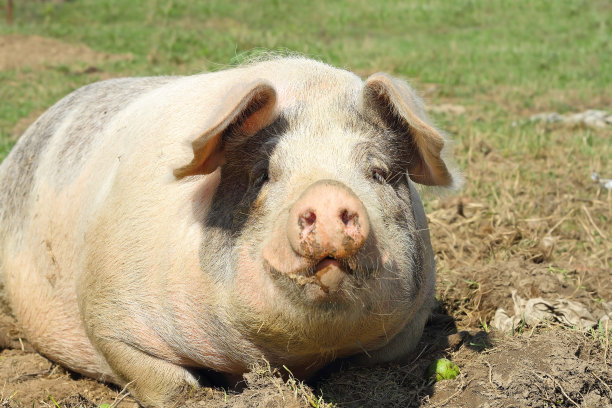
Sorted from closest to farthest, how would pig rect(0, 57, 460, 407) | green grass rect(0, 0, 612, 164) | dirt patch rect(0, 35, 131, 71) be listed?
1. pig rect(0, 57, 460, 407)
2. green grass rect(0, 0, 612, 164)
3. dirt patch rect(0, 35, 131, 71)

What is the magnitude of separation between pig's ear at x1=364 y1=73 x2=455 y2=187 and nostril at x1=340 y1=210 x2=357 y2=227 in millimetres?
652

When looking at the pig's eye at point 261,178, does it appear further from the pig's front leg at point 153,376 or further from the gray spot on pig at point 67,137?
the gray spot on pig at point 67,137

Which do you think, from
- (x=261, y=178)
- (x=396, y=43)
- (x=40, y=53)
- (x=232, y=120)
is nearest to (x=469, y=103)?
(x=396, y=43)

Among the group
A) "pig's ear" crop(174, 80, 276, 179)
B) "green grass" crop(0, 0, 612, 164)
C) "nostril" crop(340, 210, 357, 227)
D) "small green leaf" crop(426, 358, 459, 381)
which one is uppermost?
"pig's ear" crop(174, 80, 276, 179)

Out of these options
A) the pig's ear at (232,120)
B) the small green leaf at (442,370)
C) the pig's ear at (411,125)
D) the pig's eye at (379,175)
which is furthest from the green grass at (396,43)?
the small green leaf at (442,370)

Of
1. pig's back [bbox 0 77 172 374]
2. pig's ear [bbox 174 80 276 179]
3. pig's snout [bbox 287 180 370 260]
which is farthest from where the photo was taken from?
pig's back [bbox 0 77 172 374]

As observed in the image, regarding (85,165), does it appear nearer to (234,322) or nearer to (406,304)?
(234,322)

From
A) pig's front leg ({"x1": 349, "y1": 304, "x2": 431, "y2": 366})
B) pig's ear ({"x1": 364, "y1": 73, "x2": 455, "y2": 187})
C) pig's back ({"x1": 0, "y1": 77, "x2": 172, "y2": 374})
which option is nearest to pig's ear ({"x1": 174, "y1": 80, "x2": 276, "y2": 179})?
pig's ear ({"x1": 364, "y1": 73, "x2": 455, "y2": 187})

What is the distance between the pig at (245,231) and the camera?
2898 millimetres

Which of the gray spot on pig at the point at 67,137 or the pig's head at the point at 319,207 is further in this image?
the gray spot on pig at the point at 67,137

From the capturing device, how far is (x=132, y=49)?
12.6 metres

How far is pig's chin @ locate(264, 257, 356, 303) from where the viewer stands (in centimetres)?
272

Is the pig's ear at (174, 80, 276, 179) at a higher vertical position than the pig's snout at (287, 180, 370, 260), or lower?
higher

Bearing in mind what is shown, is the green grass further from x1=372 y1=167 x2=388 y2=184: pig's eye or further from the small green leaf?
the small green leaf
